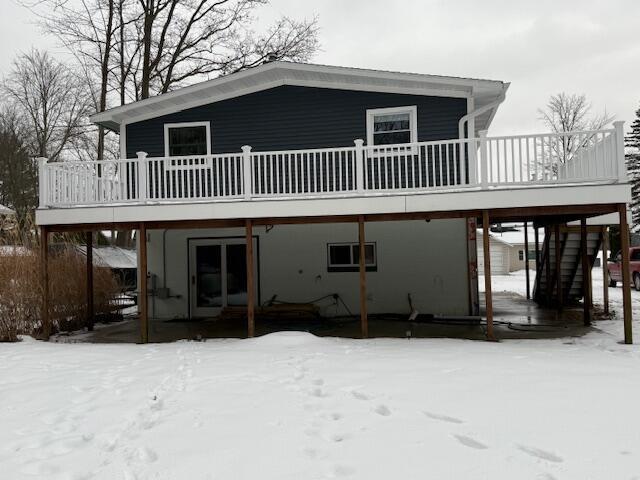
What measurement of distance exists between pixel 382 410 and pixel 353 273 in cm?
757

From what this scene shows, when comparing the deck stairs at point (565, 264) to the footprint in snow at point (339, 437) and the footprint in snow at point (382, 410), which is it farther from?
the footprint in snow at point (339, 437)

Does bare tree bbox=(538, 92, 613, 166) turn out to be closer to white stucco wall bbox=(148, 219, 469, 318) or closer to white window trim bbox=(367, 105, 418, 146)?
white stucco wall bbox=(148, 219, 469, 318)

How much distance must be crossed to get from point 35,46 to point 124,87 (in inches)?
430

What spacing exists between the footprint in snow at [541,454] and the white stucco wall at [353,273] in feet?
26.9

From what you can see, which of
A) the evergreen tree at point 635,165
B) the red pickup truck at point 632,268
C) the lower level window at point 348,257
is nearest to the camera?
the lower level window at point 348,257

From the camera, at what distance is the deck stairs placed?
13689 mm

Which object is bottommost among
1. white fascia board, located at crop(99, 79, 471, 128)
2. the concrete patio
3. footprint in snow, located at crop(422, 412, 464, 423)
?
the concrete patio

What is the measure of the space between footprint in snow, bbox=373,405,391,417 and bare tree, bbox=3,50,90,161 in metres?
28.1

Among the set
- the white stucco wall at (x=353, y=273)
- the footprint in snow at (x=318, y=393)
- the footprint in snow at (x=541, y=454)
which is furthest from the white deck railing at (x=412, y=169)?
the footprint in snow at (x=541, y=454)

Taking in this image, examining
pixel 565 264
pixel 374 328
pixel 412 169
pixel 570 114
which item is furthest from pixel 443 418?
pixel 570 114

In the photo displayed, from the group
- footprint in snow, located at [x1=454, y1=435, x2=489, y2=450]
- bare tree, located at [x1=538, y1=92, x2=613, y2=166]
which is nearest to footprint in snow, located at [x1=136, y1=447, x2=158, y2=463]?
footprint in snow, located at [x1=454, y1=435, x2=489, y2=450]

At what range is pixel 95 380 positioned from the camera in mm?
6227

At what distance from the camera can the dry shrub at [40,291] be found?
964cm

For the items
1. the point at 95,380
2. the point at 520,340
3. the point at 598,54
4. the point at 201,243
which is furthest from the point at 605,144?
the point at 598,54
